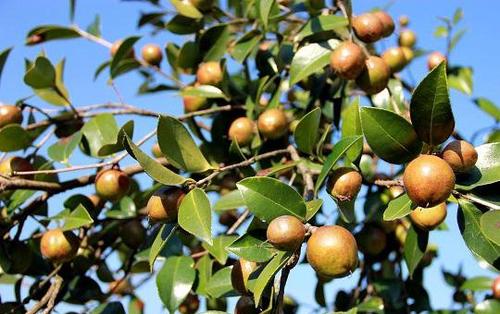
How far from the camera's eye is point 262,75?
6.86 ft

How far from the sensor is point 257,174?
1577 millimetres

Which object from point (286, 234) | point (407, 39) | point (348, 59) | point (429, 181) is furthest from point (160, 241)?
point (407, 39)

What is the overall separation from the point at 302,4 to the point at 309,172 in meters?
0.76

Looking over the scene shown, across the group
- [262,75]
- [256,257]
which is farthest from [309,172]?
[262,75]

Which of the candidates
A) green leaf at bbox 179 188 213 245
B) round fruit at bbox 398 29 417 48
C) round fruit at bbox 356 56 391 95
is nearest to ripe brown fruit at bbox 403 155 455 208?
green leaf at bbox 179 188 213 245

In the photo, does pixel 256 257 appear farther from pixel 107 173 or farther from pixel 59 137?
pixel 59 137

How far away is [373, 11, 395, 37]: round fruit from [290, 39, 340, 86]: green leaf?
0.46 ft

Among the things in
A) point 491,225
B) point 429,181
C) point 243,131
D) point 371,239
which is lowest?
point 371,239

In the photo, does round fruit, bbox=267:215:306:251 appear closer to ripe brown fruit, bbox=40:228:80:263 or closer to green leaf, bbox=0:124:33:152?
ripe brown fruit, bbox=40:228:80:263

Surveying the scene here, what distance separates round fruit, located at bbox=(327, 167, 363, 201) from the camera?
1238 mm

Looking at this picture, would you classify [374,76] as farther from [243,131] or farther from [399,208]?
[399,208]

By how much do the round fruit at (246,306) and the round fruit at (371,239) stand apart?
2.56 ft

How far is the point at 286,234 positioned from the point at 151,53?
1.46m

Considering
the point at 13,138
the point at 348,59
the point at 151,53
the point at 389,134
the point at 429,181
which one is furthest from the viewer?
the point at 151,53
